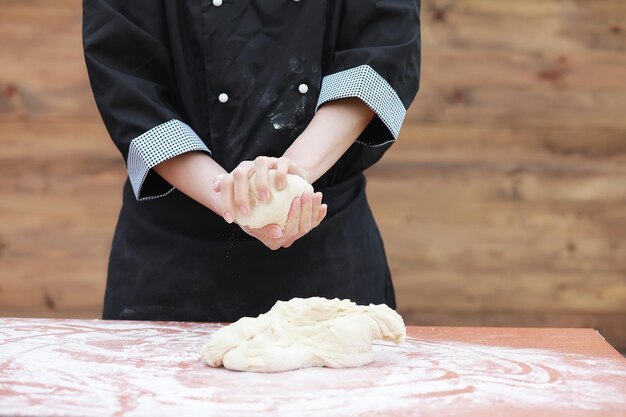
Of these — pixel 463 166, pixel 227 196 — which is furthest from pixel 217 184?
pixel 463 166

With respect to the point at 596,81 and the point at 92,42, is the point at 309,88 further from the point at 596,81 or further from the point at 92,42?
the point at 596,81

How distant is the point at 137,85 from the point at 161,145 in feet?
0.47

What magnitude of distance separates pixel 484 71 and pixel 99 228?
138cm

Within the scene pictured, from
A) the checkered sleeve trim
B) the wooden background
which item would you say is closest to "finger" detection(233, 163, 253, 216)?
the checkered sleeve trim

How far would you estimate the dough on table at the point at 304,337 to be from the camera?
4.52 feet

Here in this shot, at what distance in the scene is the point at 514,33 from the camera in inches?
115

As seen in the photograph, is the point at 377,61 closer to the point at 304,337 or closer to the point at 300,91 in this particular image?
the point at 300,91

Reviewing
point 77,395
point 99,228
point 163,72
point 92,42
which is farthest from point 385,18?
point 99,228

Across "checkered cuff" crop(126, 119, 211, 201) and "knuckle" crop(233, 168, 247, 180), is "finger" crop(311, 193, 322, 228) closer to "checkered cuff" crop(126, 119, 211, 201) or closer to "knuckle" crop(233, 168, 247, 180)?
"knuckle" crop(233, 168, 247, 180)

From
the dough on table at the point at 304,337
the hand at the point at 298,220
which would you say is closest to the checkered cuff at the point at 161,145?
the hand at the point at 298,220

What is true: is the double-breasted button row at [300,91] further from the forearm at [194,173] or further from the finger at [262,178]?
the finger at [262,178]

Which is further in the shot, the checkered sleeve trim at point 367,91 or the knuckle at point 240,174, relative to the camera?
the checkered sleeve trim at point 367,91

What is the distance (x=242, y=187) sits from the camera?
148cm

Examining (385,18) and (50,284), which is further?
(50,284)
